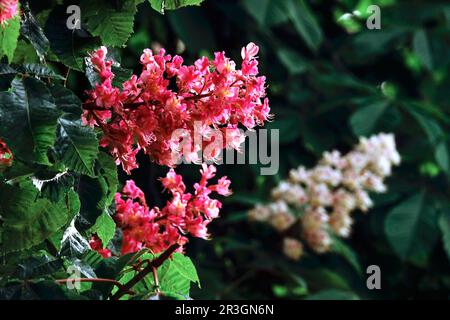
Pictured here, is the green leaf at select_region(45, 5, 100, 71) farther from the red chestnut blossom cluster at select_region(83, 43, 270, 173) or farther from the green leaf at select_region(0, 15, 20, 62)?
the green leaf at select_region(0, 15, 20, 62)

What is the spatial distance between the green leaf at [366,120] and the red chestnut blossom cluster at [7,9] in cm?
191

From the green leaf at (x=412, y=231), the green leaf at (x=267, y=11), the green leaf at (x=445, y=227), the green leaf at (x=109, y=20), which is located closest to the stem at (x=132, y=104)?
the green leaf at (x=109, y=20)

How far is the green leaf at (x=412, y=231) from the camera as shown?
299 centimetres

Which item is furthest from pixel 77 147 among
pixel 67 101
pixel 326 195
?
pixel 326 195

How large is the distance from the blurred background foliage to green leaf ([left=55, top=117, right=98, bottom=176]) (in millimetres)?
1538

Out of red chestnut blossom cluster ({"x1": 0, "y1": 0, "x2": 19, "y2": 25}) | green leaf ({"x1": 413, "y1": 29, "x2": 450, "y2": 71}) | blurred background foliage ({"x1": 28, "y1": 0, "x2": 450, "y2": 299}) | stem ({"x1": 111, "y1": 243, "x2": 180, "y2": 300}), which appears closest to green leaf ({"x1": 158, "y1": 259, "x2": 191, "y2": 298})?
stem ({"x1": 111, "y1": 243, "x2": 180, "y2": 300})

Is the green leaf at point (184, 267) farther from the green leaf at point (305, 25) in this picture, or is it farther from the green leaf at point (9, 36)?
the green leaf at point (305, 25)

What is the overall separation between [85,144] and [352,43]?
2448 millimetres

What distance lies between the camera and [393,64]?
3.79 meters

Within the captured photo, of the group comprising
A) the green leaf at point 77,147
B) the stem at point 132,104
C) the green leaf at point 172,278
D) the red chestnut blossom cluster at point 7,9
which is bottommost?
the green leaf at point 172,278

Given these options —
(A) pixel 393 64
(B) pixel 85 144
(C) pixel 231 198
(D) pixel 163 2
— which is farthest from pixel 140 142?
(A) pixel 393 64

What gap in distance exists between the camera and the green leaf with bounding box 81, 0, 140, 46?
4.53ft

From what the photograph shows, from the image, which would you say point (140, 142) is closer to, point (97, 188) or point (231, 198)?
point (97, 188)

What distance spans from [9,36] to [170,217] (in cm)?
41
